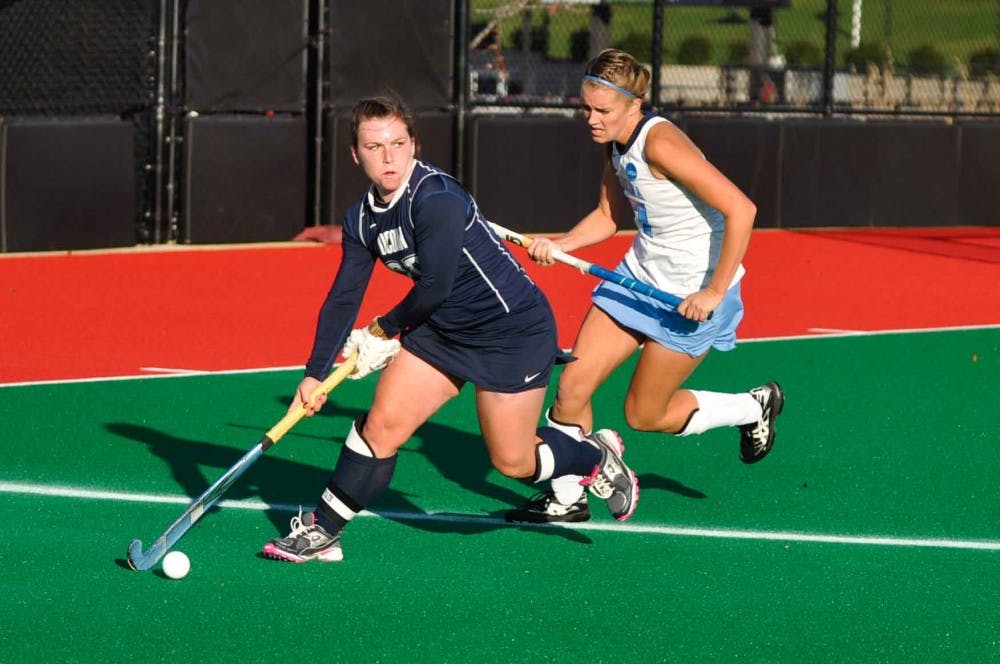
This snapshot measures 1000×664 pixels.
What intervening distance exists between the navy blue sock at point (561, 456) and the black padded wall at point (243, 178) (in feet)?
33.2

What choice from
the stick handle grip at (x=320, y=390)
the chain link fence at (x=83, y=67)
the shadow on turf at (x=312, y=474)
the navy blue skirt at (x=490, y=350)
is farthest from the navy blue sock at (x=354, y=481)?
the chain link fence at (x=83, y=67)

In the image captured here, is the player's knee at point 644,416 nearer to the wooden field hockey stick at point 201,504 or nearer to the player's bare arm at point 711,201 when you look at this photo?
the player's bare arm at point 711,201

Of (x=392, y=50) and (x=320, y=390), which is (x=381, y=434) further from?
(x=392, y=50)

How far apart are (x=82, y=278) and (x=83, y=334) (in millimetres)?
2678

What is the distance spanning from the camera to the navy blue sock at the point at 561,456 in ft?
22.0

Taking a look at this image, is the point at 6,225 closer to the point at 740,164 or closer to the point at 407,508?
the point at 740,164

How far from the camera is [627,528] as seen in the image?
7.05 meters

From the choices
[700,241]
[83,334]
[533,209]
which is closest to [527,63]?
[533,209]

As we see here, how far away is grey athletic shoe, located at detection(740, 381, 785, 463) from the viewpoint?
7.75 metres

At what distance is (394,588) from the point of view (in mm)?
6078

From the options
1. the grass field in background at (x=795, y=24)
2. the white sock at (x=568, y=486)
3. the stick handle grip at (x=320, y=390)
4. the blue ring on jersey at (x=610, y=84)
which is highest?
the grass field in background at (x=795, y=24)

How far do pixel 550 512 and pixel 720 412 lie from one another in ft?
3.28

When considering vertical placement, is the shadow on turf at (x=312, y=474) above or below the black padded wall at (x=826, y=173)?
below

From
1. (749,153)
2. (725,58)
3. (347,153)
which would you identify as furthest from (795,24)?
(347,153)
